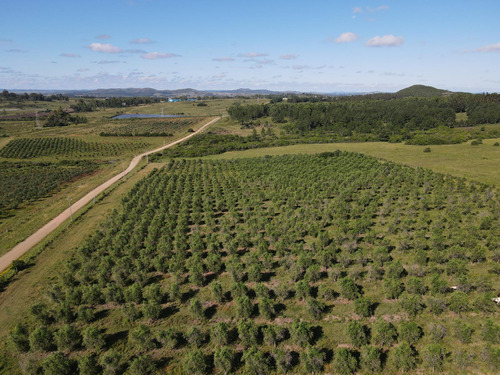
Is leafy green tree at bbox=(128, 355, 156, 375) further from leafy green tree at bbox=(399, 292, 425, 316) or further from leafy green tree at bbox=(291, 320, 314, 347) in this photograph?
leafy green tree at bbox=(399, 292, 425, 316)

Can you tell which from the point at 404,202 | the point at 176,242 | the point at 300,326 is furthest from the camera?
the point at 404,202

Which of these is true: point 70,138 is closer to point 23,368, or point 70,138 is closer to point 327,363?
point 23,368

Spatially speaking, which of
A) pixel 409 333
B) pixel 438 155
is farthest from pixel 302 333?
pixel 438 155

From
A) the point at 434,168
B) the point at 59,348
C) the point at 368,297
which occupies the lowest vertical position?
the point at 59,348

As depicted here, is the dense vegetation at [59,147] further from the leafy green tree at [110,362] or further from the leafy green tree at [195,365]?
the leafy green tree at [195,365]

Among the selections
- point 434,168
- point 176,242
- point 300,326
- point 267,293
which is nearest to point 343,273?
point 267,293

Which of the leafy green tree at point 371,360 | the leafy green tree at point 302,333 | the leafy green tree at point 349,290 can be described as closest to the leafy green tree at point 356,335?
the leafy green tree at point 371,360

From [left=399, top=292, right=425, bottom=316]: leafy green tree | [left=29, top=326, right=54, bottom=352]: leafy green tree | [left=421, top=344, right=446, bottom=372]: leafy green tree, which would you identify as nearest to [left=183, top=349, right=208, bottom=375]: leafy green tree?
[left=29, top=326, right=54, bottom=352]: leafy green tree
